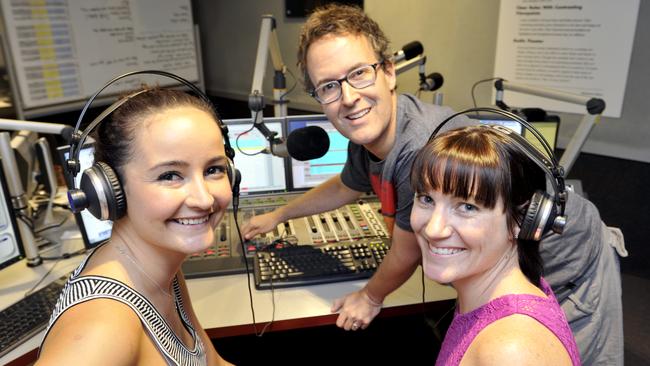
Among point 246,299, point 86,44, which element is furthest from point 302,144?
point 86,44

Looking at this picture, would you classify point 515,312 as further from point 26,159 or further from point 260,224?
point 26,159

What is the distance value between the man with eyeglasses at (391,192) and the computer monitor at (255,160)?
51 cm

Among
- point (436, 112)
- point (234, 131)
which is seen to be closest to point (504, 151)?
point (436, 112)

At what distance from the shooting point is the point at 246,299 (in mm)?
1449

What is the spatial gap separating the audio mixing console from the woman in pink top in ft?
2.51

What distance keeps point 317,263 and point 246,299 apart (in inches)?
10.6

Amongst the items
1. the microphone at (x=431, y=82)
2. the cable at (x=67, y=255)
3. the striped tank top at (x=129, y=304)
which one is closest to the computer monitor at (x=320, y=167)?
the microphone at (x=431, y=82)

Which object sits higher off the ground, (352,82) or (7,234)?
(352,82)

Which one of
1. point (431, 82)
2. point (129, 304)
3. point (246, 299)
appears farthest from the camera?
point (431, 82)

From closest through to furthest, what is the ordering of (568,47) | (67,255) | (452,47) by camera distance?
(67,255) < (568,47) < (452,47)

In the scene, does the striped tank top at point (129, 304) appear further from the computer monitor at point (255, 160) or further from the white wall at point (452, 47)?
the white wall at point (452, 47)

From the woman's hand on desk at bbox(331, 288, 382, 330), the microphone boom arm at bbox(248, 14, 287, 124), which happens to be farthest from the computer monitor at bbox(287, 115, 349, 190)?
the woman's hand on desk at bbox(331, 288, 382, 330)

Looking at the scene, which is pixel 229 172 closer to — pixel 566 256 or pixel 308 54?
pixel 308 54

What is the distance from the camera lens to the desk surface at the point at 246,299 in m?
1.37
